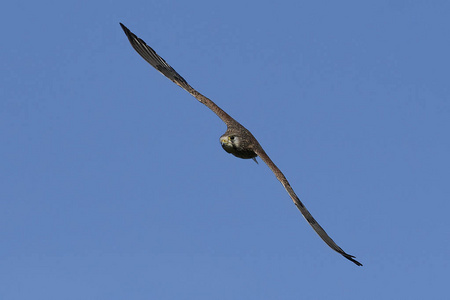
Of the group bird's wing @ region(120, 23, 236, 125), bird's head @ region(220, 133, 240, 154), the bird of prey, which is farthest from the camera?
bird's wing @ region(120, 23, 236, 125)

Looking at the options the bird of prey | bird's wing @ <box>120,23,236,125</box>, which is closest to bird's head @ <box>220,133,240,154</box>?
the bird of prey

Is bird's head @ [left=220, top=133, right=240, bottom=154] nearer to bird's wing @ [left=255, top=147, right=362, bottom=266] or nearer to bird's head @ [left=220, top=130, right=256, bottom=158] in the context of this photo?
bird's head @ [left=220, top=130, right=256, bottom=158]

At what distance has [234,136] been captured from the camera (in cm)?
2519

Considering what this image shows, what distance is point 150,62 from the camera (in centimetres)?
2905

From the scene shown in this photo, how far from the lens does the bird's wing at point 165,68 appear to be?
27.5 meters

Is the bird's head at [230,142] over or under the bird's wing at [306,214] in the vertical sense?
over

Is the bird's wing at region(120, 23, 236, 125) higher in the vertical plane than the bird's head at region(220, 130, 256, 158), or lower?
higher

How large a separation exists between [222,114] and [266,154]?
10.4ft

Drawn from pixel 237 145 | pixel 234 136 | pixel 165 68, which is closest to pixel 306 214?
pixel 237 145

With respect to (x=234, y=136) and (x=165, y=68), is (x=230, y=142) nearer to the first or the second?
(x=234, y=136)

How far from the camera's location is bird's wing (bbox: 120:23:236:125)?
27516 mm

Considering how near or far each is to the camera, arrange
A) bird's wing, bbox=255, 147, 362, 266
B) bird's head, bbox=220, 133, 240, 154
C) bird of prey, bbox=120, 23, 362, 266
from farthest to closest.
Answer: bird's head, bbox=220, 133, 240, 154 < bird of prey, bbox=120, 23, 362, 266 < bird's wing, bbox=255, 147, 362, 266

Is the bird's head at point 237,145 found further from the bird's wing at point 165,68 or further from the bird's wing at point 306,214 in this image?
the bird's wing at point 165,68

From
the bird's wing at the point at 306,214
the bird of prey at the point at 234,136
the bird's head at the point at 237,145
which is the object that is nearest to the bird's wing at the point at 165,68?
the bird of prey at the point at 234,136
